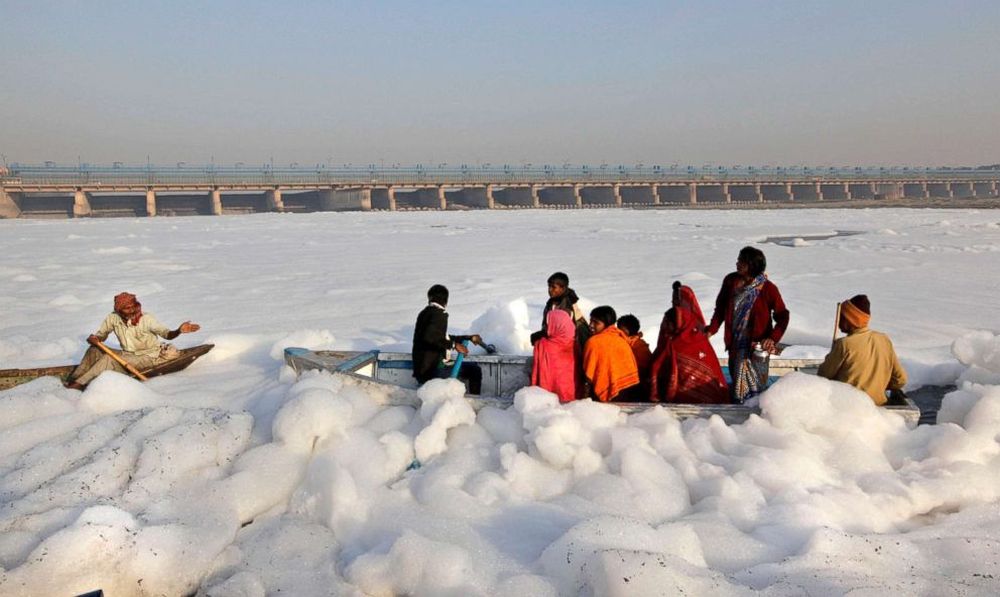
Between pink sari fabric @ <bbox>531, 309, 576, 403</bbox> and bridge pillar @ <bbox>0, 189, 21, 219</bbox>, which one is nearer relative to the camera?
pink sari fabric @ <bbox>531, 309, 576, 403</bbox>

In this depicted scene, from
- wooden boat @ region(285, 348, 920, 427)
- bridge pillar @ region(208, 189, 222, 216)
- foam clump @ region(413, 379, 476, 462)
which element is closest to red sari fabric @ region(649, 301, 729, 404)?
wooden boat @ region(285, 348, 920, 427)

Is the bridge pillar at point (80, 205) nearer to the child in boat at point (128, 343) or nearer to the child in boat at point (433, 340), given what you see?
the child in boat at point (128, 343)

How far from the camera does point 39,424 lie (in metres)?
5.93

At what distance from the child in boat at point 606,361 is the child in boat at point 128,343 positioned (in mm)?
4597

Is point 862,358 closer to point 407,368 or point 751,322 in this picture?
point 751,322

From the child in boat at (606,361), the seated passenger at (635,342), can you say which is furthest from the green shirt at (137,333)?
the seated passenger at (635,342)

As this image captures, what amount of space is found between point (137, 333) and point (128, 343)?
0.48ft

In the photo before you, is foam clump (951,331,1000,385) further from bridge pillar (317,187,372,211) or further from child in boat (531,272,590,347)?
bridge pillar (317,187,372,211)

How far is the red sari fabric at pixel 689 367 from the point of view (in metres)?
5.40

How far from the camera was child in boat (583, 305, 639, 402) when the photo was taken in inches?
212

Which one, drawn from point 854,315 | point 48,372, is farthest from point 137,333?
point 854,315

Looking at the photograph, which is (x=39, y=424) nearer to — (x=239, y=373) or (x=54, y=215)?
(x=239, y=373)

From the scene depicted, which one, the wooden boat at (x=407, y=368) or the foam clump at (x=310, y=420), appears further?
the wooden boat at (x=407, y=368)

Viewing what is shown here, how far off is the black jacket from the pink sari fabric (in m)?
1.01
